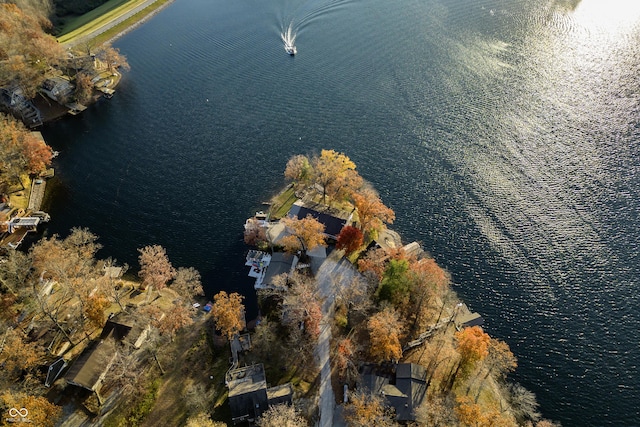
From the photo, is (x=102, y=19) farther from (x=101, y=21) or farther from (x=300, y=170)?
(x=300, y=170)

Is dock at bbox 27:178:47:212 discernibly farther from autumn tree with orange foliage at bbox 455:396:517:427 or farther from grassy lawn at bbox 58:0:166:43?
autumn tree with orange foliage at bbox 455:396:517:427

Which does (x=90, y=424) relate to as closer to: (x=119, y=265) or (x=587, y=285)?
(x=119, y=265)

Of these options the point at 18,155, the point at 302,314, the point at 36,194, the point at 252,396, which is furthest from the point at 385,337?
the point at 18,155

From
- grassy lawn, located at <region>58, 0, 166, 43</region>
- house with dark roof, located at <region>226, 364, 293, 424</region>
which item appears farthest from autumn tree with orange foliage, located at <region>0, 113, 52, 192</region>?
A: house with dark roof, located at <region>226, 364, 293, 424</region>

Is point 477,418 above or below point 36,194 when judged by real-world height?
above

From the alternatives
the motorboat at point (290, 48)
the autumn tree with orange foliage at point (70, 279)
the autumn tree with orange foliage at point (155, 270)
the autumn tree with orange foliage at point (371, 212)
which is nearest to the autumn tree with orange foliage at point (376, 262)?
the autumn tree with orange foliage at point (371, 212)

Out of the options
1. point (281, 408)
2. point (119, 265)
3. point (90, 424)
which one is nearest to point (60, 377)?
point (90, 424)

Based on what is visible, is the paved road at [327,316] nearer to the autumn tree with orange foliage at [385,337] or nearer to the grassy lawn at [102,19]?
the autumn tree with orange foliage at [385,337]
